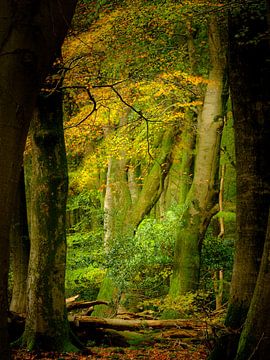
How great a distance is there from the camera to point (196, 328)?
897 centimetres

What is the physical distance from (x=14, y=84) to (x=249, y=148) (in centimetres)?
318

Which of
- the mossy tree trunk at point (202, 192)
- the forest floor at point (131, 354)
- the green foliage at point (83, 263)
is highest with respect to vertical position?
the mossy tree trunk at point (202, 192)

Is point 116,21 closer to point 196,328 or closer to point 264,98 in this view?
point 264,98

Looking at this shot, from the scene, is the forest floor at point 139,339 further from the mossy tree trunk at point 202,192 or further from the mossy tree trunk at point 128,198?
the mossy tree trunk at point 128,198

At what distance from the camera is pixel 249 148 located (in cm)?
593

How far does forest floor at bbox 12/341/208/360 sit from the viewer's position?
22.8ft

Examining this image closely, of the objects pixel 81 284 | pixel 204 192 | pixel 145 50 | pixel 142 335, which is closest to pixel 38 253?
pixel 142 335

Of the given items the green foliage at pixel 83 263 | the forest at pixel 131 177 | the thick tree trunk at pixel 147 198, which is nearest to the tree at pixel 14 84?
the forest at pixel 131 177

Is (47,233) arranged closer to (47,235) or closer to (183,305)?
(47,235)

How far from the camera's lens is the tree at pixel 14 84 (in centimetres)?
398

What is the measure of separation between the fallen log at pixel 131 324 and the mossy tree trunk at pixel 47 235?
1064 mm

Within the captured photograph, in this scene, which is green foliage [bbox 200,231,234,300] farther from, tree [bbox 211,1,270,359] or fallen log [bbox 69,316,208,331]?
tree [bbox 211,1,270,359]

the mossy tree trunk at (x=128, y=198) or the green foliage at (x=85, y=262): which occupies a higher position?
the mossy tree trunk at (x=128, y=198)

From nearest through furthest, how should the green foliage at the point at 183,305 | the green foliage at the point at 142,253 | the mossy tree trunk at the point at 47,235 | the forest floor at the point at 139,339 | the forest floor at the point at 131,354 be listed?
the forest floor at the point at 131,354 < the mossy tree trunk at the point at 47,235 < the forest floor at the point at 139,339 < the green foliage at the point at 183,305 < the green foliage at the point at 142,253
